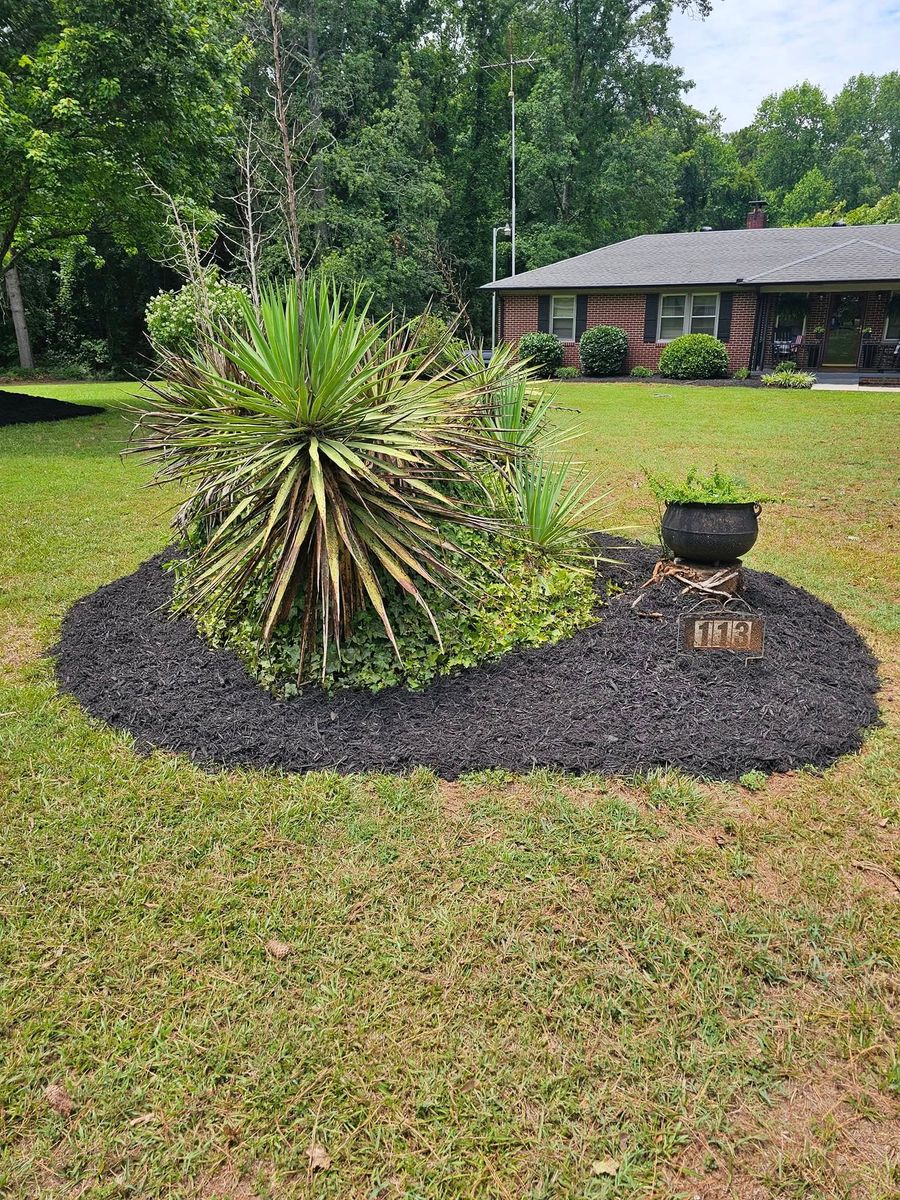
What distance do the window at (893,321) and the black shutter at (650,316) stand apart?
6.72m

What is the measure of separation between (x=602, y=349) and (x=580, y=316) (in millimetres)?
2017

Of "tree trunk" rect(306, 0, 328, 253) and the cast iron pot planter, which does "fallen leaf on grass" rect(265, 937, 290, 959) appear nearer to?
the cast iron pot planter

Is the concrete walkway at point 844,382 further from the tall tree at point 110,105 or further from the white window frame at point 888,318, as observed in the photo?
the tall tree at point 110,105

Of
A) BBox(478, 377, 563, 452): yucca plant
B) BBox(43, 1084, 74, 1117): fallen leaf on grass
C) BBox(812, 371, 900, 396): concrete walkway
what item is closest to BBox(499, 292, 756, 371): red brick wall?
BBox(812, 371, 900, 396): concrete walkway

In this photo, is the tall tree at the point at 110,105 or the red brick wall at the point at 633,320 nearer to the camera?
the tall tree at the point at 110,105

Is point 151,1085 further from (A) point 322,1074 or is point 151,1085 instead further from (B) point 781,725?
(B) point 781,725

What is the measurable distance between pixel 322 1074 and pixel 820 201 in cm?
6789

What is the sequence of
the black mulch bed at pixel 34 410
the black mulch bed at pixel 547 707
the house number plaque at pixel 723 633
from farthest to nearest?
1. the black mulch bed at pixel 34 410
2. the house number plaque at pixel 723 633
3. the black mulch bed at pixel 547 707

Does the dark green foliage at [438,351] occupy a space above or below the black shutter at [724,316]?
below

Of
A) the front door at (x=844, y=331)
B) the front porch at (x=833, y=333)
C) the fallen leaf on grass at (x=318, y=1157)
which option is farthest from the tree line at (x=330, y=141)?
the front door at (x=844, y=331)

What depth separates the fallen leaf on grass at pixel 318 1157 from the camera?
176cm

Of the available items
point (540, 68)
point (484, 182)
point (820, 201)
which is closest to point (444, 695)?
point (484, 182)

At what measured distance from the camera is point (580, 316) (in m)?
22.2

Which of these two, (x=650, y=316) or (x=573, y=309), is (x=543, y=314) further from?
(x=650, y=316)
